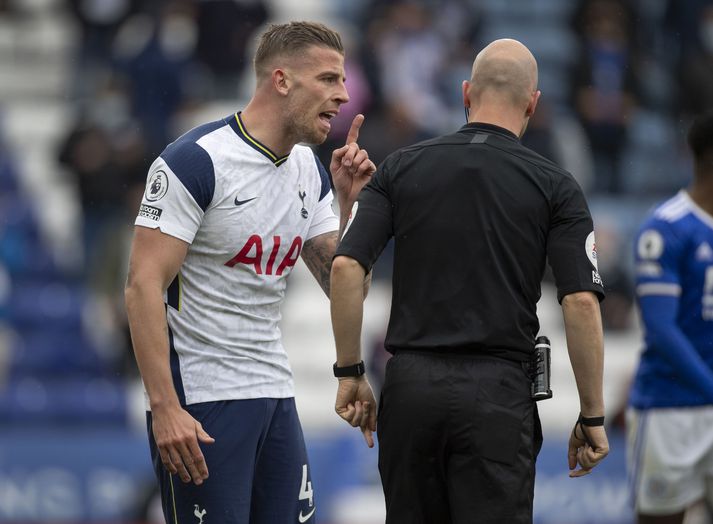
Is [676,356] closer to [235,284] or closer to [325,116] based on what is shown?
[325,116]

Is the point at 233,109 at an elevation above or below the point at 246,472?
above

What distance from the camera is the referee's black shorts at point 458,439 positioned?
4695 mm

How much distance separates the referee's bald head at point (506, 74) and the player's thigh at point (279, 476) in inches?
54.8

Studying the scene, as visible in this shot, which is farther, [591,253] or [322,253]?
[322,253]

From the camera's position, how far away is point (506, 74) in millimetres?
4859

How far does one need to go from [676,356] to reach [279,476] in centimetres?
223

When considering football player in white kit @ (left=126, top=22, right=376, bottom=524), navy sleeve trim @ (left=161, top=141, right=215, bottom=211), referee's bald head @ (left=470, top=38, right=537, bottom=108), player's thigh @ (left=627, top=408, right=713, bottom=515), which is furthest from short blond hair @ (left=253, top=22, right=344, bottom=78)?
player's thigh @ (left=627, top=408, right=713, bottom=515)

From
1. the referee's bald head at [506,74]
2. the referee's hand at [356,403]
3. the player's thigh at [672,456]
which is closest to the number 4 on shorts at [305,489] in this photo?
the referee's hand at [356,403]

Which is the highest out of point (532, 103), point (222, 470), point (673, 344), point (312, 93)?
point (312, 93)

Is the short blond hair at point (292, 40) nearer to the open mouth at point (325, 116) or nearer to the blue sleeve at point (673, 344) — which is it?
the open mouth at point (325, 116)

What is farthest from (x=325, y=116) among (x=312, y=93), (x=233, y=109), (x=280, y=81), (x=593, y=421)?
(x=233, y=109)

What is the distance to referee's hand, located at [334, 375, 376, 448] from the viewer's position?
194 inches

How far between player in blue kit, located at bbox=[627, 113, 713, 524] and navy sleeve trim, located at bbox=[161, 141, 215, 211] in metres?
2.55

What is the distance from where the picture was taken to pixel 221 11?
560 inches
